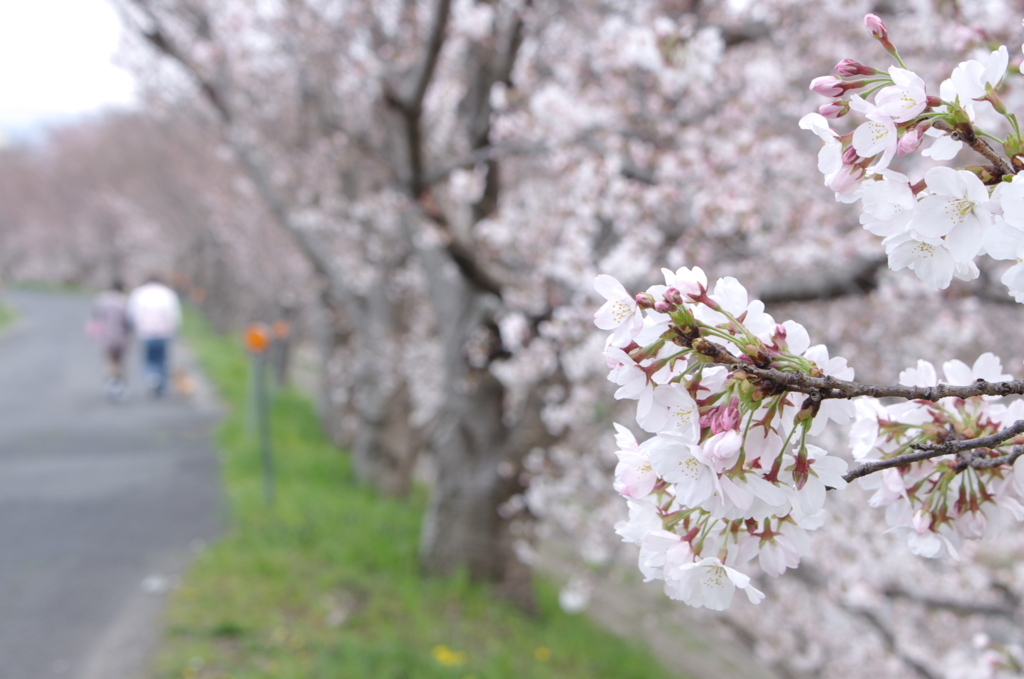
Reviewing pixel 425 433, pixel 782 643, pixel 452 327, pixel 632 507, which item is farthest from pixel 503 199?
pixel 632 507

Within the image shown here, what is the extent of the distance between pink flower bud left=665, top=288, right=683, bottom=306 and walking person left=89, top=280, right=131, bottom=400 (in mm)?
11618

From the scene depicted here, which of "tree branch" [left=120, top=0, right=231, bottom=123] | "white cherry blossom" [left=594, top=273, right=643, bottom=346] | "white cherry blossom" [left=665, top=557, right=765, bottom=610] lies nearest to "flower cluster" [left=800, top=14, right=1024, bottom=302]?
"white cherry blossom" [left=594, top=273, right=643, bottom=346]

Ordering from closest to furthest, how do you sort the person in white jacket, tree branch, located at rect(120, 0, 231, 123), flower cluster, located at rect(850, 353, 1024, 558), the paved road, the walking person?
flower cluster, located at rect(850, 353, 1024, 558) → the paved road → tree branch, located at rect(120, 0, 231, 123) → the person in white jacket → the walking person

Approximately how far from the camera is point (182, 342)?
19578mm

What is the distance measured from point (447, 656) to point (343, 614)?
77cm

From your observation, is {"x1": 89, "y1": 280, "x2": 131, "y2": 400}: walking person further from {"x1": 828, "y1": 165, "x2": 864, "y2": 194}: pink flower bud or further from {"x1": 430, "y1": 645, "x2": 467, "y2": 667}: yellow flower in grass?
{"x1": 828, "y1": 165, "x2": 864, "y2": 194}: pink flower bud

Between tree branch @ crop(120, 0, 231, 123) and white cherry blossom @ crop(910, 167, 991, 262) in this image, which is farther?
tree branch @ crop(120, 0, 231, 123)

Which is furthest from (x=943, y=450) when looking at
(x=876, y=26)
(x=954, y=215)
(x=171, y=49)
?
(x=171, y=49)

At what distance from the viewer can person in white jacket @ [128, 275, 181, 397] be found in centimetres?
1070

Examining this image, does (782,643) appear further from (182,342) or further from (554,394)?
(182,342)

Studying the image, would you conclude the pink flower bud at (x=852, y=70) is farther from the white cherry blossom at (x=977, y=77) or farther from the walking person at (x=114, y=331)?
the walking person at (x=114, y=331)

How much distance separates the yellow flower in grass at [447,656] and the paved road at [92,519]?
1.58 m

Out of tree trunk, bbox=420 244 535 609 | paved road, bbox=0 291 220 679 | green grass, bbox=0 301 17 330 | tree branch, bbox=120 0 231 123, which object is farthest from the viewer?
green grass, bbox=0 301 17 330

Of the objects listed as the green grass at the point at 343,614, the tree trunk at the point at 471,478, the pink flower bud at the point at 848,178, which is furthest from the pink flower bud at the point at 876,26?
the tree trunk at the point at 471,478
